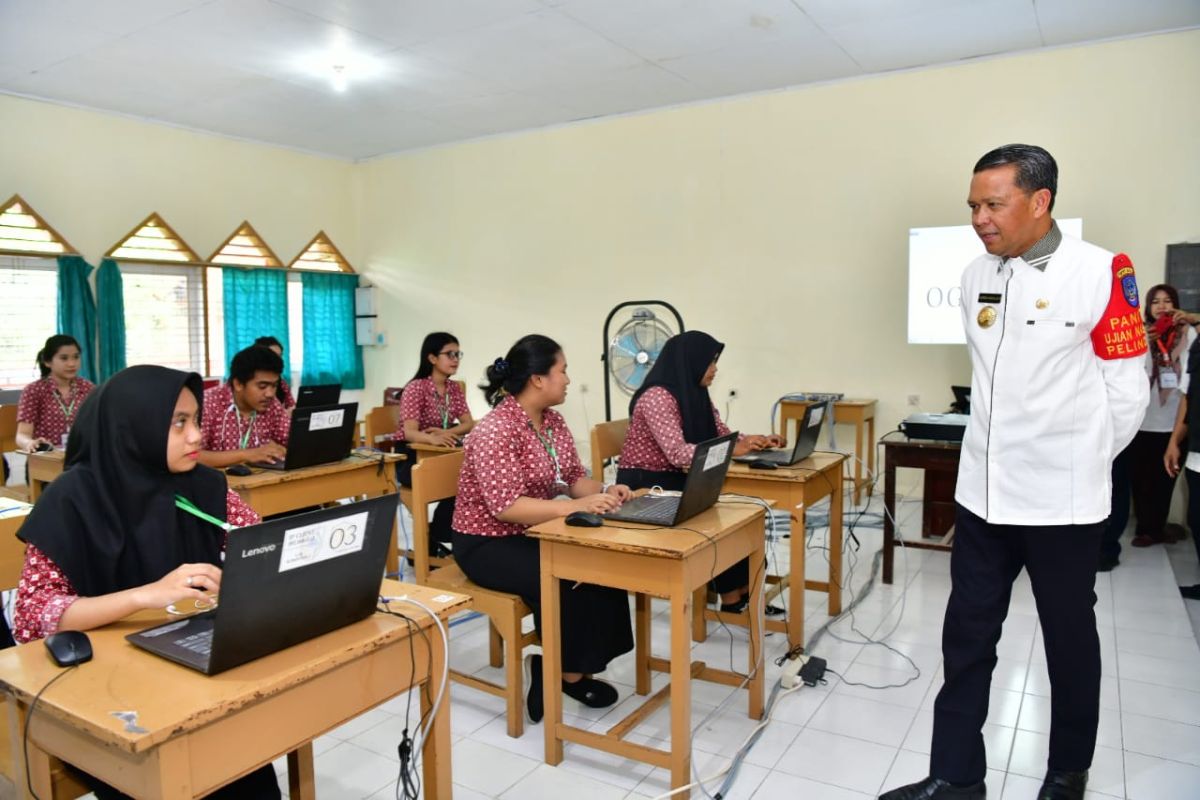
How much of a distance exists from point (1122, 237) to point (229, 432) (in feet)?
16.1

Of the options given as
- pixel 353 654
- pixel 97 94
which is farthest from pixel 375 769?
pixel 97 94

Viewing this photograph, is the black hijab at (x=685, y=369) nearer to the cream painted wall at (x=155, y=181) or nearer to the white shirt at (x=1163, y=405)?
the white shirt at (x=1163, y=405)

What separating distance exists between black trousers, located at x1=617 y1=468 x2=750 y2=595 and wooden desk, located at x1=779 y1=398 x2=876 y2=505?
2.26 metres

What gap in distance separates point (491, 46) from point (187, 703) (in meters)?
4.48

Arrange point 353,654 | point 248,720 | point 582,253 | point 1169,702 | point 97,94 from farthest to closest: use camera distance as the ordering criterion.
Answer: point 582,253
point 97,94
point 1169,702
point 353,654
point 248,720

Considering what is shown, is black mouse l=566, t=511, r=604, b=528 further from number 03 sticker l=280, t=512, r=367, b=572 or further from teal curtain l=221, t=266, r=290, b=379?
teal curtain l=221, t=266, r=290, b=379

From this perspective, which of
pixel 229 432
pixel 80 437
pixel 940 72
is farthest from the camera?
pixel 940 72

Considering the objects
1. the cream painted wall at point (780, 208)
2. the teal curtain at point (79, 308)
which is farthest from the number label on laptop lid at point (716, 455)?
the teal curtain at point (79, 308)

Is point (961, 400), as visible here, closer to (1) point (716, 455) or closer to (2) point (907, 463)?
(2) point (907, 463)

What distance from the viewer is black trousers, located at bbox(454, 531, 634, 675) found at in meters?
2.38

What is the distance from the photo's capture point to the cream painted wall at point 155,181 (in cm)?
582

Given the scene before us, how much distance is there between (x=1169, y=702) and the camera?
2545 mm

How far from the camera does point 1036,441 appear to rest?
1.77 metres

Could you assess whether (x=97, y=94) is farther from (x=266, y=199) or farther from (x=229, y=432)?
(x=229, y=432)
